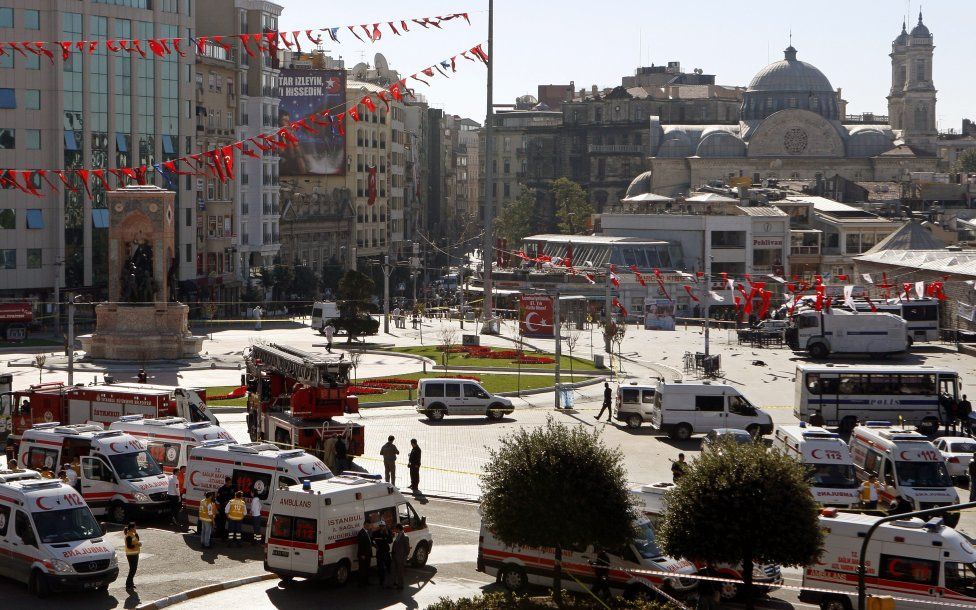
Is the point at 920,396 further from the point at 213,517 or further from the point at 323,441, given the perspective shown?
the point at 213,517

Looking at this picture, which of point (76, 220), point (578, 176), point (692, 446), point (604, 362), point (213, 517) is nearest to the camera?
point (213, 517)

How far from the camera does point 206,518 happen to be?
26641mm

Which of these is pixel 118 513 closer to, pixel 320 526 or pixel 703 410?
pixel 320 526

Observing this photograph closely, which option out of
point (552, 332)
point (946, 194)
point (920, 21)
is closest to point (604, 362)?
point (552, 332)

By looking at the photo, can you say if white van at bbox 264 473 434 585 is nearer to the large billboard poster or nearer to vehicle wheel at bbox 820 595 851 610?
vehicle wheel at bbox 820 595 851 610

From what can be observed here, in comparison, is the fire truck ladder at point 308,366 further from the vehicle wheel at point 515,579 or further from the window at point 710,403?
the vehicle wheel at point 515,579

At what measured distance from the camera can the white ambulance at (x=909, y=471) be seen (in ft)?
101

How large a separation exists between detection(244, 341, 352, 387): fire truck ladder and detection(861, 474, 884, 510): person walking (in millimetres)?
12954

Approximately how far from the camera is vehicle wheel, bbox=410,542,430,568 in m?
25.6

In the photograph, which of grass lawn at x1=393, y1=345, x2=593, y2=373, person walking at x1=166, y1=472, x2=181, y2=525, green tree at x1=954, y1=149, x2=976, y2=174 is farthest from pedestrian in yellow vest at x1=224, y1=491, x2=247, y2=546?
green tree at x1=954, y1=149, x2=976, y2=174

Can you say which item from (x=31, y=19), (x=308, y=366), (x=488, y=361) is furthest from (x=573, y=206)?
(x=308, y=366)

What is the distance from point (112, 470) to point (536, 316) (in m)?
46.3

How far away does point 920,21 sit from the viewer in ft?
607

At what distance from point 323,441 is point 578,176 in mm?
139260
